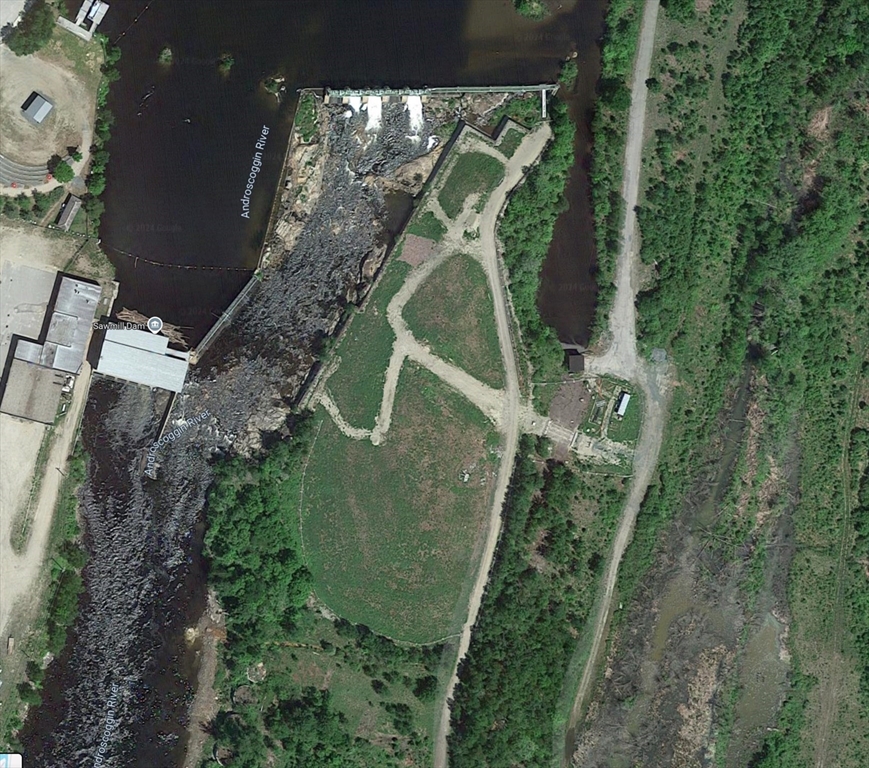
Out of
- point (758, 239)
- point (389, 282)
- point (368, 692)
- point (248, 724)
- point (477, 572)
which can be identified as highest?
point (758, 239)

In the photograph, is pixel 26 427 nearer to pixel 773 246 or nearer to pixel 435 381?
pixel 435 381

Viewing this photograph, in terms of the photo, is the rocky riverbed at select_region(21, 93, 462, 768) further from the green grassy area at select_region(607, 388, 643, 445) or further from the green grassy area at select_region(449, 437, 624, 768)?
the green grassy area at select_region(607, 388, 643, 445)

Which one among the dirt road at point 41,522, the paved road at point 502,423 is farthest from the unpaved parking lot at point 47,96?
the paved road at point 502,423

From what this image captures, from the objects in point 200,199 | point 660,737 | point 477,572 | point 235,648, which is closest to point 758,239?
point 477,572

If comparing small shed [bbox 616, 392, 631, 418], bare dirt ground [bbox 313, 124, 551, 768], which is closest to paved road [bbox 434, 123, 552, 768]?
bare dirt ground [bbox 313, 124, 551, 768]

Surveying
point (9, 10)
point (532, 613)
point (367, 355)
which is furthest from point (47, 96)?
point (532, 613)

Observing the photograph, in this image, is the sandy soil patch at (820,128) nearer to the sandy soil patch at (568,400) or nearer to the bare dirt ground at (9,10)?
the sandy soil patch at (568,400)

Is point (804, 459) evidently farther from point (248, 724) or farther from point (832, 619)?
point (248, 724)
